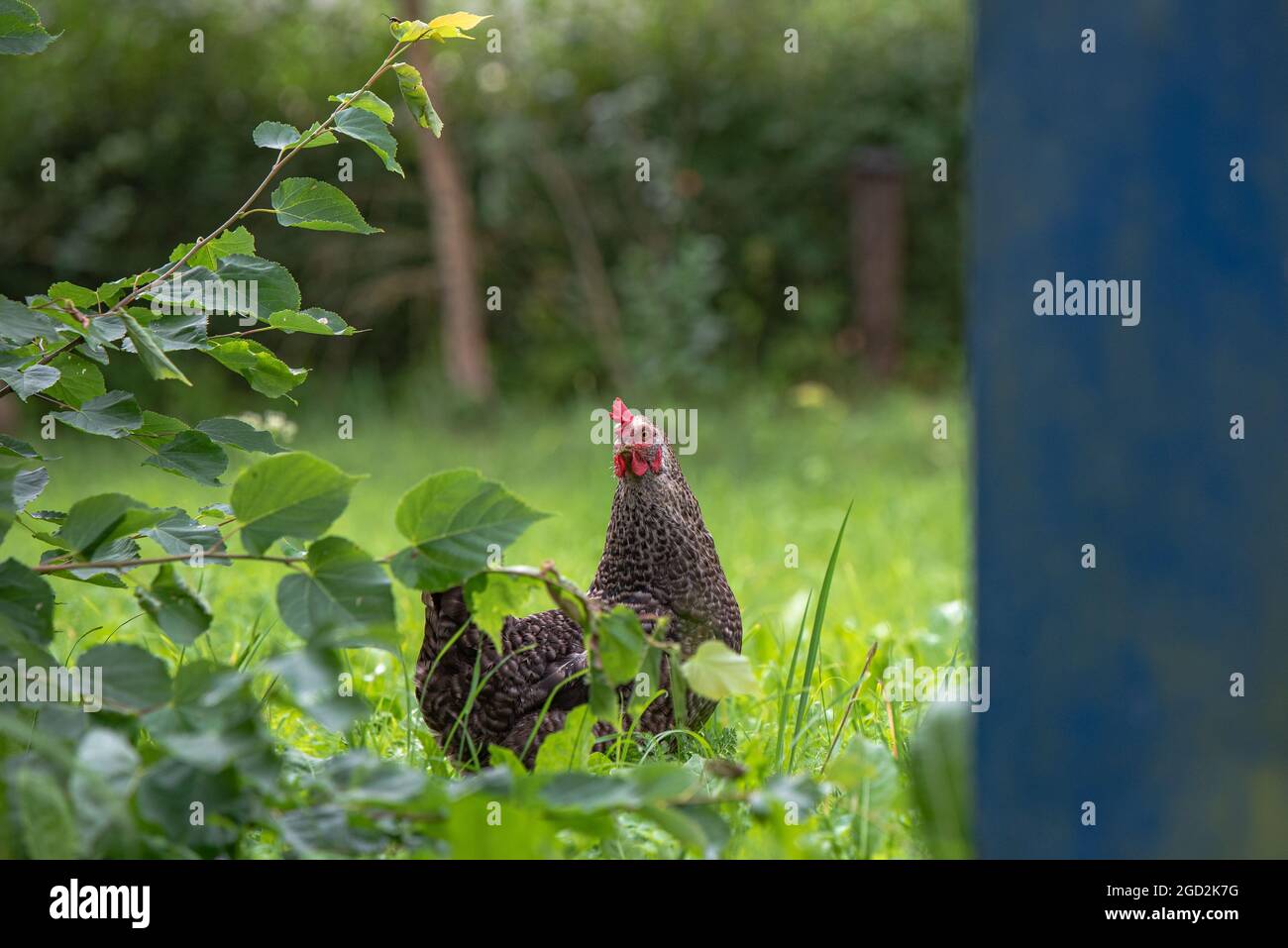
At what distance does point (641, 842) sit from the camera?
158 centimetres

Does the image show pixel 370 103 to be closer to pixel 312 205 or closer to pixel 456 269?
pixel 312 205

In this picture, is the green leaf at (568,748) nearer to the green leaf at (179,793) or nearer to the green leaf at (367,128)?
the green leaf at (179,793)

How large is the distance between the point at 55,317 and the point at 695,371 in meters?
6.40

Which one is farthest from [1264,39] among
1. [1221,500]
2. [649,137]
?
[649,137]

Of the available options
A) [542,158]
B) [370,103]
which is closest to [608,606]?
[370,103]

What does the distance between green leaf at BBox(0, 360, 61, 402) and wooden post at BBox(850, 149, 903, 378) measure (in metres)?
7.98

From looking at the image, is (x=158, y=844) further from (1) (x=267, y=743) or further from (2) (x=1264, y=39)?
(2) (x=1264, y=39)

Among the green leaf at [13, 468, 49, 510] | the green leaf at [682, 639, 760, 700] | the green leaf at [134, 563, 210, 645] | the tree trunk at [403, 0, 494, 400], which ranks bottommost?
the green leaf at [682, 639, 760, 700]

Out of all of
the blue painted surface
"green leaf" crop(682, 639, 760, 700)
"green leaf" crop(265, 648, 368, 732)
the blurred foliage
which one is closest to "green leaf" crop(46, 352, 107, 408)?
"green leaf" crop(265, 648, 368, 732)

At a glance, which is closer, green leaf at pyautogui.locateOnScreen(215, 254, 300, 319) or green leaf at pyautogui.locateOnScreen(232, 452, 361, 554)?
green leaf at pyautogui.locateOnScreen(232, 452, 361, 554)

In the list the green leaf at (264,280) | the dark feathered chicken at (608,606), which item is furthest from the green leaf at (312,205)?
the dark feathered chicken at (608,606)

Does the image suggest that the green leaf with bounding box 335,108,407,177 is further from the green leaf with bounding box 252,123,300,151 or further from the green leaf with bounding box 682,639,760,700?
the green leaf with bounding box 682,639,760,700

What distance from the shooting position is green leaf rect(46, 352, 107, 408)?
1.71m

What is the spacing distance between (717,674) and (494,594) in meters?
0.30
